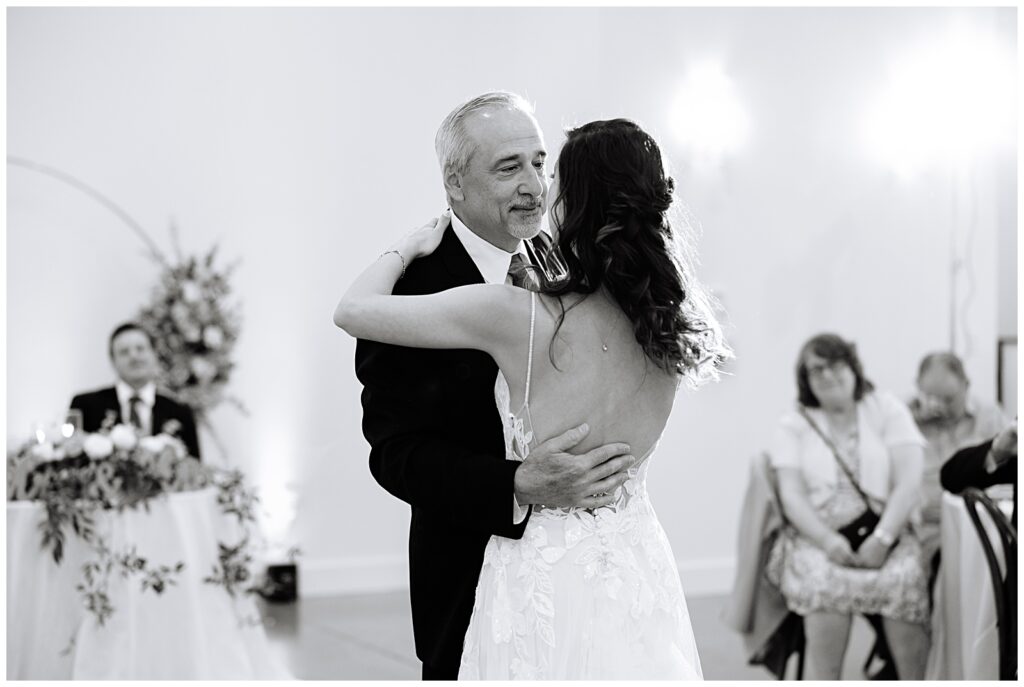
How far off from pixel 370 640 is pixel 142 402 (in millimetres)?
1690

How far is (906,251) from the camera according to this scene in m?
7.81

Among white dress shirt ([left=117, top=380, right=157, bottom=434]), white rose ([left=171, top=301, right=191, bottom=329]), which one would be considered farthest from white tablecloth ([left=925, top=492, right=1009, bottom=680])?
white rose ([left=171, top=301, right=191, bottom=329])

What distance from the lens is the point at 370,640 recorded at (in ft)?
20.1

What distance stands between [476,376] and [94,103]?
580 centimetres

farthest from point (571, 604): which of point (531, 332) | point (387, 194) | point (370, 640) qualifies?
point (387, 194)

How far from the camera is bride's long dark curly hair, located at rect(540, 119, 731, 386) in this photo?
6.76ft

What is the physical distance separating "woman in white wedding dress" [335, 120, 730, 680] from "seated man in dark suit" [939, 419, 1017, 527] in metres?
1.85

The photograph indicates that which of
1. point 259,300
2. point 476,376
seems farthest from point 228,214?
point 476,376

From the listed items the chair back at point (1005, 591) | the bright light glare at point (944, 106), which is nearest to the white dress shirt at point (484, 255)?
the chair back at point (1005, 591)

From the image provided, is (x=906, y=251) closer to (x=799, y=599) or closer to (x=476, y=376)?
(x=799, y=599)

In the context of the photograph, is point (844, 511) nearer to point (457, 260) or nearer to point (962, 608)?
point (962, 608)

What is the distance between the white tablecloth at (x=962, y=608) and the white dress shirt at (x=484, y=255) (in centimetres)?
237

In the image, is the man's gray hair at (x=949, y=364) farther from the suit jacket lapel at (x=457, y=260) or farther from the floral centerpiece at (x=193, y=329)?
the suit jacket lapel at (x=457, y=260)

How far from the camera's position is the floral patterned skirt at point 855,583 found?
455 cm
